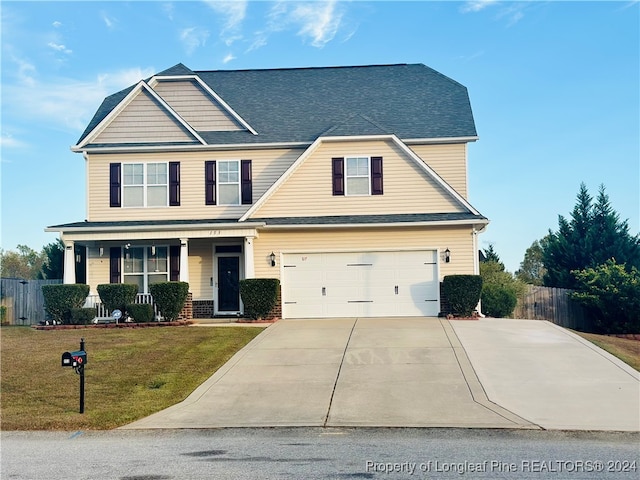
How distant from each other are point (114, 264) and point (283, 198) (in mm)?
6143

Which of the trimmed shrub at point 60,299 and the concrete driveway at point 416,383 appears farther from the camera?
the trimmed shrub at point 60,299

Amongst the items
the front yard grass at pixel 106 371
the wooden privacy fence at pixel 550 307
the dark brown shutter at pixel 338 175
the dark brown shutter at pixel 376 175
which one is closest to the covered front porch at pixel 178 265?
the front yard grass at pixel 106 371

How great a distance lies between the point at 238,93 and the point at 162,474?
68.5 ft

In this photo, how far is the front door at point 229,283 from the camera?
75.9ft

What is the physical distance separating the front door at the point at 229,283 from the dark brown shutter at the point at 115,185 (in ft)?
13.2

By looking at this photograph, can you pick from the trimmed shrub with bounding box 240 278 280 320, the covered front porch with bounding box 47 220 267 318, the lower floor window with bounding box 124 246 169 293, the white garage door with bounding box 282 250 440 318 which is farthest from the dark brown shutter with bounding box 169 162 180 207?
the white garage door with bounding box 282 250 440 318

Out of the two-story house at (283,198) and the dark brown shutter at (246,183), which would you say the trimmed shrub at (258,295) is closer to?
the two-story house at (283,198)

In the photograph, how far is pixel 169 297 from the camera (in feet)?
68.1

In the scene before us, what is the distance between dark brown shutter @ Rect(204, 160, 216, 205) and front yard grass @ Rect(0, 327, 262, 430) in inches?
208

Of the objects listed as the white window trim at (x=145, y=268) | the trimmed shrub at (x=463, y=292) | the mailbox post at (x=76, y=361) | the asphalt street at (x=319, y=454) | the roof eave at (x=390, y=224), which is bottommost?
the asphalt street at (x=319, y=454)

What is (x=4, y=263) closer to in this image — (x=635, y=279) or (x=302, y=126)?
(x=302, y=126)

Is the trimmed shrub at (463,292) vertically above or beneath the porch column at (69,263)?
beneath

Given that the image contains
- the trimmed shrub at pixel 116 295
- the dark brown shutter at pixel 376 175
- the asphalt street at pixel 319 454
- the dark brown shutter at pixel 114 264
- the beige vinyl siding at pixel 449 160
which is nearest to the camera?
the asphalt street at pixel 319 454

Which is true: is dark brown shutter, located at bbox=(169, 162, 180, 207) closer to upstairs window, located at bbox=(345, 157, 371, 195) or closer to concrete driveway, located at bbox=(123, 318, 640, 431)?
upstairs window, located at bbox=(345, 157, 371, 195)
